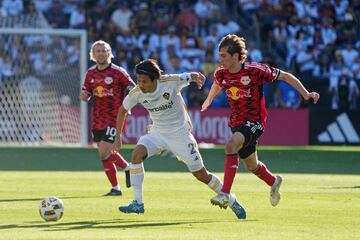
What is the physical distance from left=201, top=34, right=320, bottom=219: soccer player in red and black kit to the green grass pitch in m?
0.68

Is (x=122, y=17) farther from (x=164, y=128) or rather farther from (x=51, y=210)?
(x=51, y=210)

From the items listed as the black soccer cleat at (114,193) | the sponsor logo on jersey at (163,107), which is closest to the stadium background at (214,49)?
the black soccer cleat at (114,193)

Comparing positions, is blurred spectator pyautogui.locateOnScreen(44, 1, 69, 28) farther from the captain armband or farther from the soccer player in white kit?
the captain armband

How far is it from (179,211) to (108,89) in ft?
12.6

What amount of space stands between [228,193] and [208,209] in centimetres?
118

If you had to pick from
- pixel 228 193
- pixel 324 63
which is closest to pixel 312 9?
pixel 324 63

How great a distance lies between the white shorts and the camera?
40.3ft

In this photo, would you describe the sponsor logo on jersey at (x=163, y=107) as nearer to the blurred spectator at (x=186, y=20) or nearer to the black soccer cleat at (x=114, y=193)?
the black soccer cleat at (x=114, y=193)

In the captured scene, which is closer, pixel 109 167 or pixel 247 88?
pixel 247 88

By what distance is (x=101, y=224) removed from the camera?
1115 centimetres

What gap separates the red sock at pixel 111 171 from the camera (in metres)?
15.4

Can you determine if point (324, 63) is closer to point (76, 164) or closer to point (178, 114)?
point (76, 164)

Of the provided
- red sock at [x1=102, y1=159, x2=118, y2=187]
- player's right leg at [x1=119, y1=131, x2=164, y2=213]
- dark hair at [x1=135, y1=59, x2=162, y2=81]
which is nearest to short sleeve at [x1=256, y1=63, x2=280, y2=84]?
dark hair at [x1=135, y1=59, x2=162, y2=81]

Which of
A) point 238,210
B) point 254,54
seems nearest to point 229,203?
point 238,210
